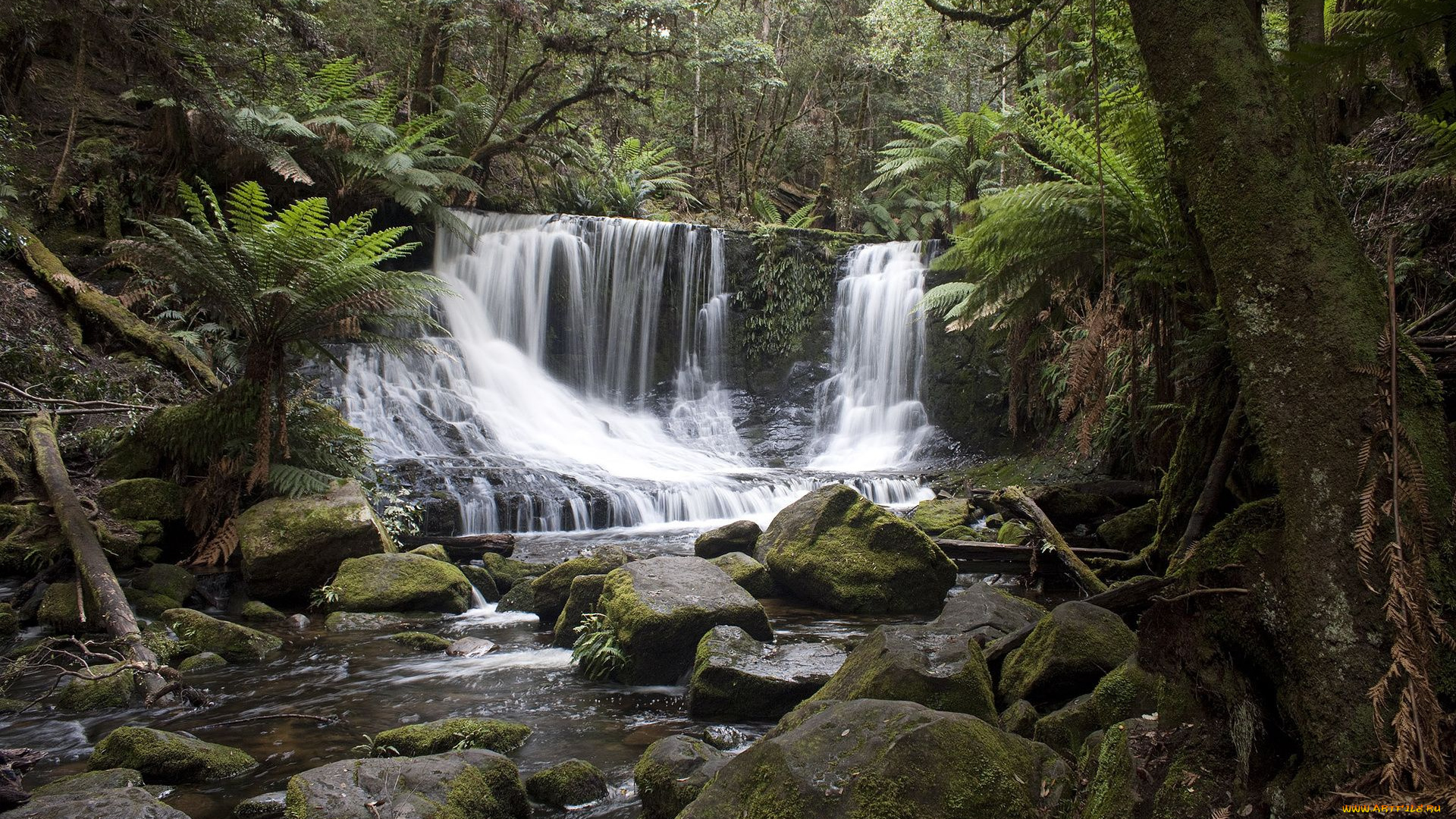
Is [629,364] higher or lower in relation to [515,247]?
lower

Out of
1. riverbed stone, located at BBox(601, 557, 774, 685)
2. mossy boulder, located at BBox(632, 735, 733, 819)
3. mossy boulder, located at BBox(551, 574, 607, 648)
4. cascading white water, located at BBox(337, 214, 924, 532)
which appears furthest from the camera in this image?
cascading white water, located at BBox(337, 214, 924, 532)

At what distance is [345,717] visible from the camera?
4227 millimetres

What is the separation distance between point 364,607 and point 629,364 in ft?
33.3

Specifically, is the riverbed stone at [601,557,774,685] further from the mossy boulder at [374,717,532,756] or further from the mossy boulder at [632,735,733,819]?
the mossy boulder at [632,735,733,819]

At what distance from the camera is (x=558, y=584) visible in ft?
20.5

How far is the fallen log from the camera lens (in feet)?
16.7

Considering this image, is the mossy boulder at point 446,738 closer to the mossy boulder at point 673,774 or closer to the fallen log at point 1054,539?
the mossy boulder at point 673,774

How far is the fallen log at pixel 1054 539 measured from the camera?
509 centimetres

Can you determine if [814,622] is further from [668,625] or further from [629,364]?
[629,364]

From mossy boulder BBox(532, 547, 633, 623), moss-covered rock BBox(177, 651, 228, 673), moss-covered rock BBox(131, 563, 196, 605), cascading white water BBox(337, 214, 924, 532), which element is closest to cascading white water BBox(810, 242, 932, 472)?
cascading white water BBox(337, 214, 924, 532)

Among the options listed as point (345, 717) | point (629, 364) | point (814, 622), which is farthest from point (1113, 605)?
point (629, 364)

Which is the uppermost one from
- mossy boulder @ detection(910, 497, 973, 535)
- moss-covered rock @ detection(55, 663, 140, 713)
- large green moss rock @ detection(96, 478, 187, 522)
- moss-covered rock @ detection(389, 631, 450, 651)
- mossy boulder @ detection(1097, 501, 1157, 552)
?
mossy boulder @ detection(1097, 501, 1157, 552)

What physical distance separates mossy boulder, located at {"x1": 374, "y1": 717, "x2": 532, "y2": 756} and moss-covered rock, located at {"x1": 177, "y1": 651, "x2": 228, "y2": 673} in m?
1.79

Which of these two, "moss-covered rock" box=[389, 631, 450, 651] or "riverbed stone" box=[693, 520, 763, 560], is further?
"riverbed stone" box=[693, 520, 763, 560]
